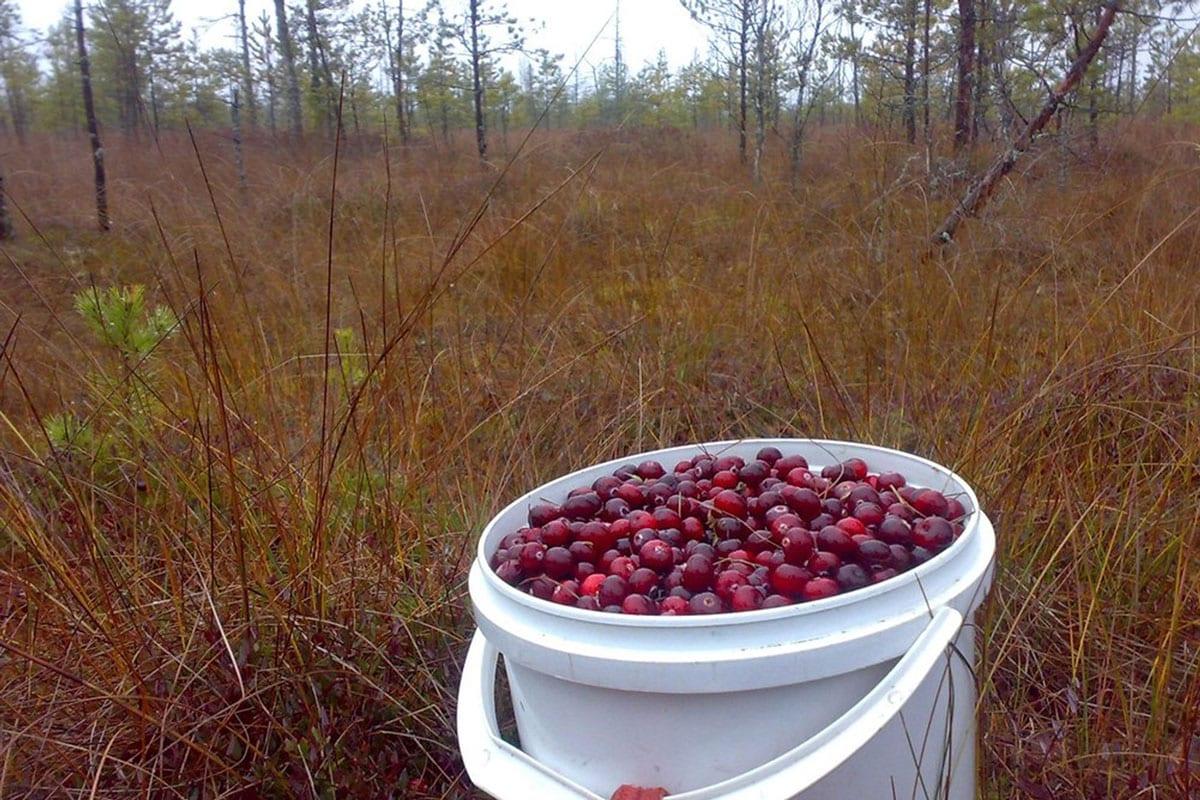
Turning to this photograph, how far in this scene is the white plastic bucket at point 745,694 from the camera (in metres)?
0.77

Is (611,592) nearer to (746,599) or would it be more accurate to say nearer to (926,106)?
(746,599)

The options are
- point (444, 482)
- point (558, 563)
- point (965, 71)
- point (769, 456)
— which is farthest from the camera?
point (965, 71)

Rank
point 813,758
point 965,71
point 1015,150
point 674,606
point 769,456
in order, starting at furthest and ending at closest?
point 965,71 → point 1015,150 → point 769,456 → point 674,606 → point 813,758

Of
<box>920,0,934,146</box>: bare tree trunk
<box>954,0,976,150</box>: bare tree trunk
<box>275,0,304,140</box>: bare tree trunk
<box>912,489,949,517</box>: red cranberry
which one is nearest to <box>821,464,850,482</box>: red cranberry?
<box>912,489,949,517</box>: red cranberry

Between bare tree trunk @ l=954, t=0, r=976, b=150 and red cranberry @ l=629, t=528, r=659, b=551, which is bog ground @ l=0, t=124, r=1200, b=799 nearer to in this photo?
red cranberry @ l=629, t=528, r=659, b=551

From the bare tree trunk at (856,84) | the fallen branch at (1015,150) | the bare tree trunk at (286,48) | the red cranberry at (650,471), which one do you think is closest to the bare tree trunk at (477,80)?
the bare tree trunk at (286,48)

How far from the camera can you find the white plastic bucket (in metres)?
0.77

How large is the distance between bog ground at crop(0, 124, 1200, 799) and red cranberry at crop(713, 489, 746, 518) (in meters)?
0.37

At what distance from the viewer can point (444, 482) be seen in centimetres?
212

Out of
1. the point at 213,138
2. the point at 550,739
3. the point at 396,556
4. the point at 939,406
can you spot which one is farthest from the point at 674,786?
the point at 213,138

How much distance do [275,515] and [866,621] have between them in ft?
3.13

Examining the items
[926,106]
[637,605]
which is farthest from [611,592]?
[926,106]

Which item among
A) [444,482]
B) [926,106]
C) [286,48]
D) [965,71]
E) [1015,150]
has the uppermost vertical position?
[286,48]

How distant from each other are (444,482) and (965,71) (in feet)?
16.1
